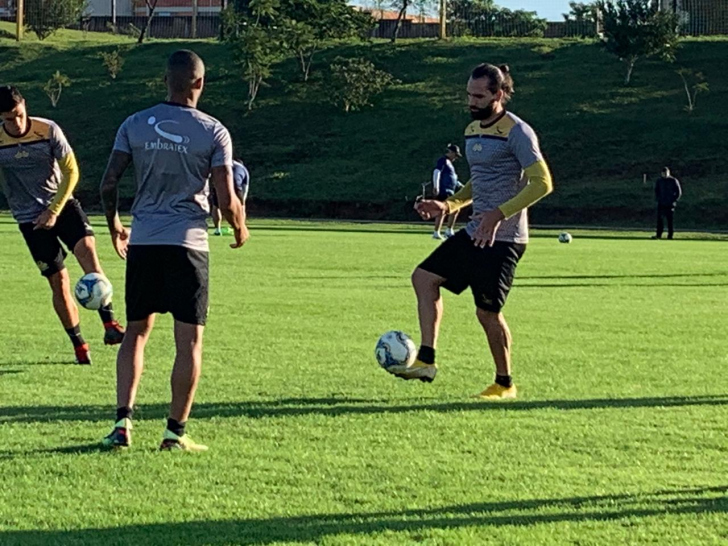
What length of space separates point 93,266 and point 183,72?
441cm

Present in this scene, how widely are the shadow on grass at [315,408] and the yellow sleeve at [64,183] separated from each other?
7.75 feet

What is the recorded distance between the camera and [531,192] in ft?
29.2

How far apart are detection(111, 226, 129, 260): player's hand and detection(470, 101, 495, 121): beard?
2412mm

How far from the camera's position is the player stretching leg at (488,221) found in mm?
9048

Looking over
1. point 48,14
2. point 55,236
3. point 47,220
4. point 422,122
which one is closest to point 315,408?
point 47,220

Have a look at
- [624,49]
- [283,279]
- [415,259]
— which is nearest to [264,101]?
[624,49]

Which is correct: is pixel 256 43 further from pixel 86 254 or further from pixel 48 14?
pixel 86 254

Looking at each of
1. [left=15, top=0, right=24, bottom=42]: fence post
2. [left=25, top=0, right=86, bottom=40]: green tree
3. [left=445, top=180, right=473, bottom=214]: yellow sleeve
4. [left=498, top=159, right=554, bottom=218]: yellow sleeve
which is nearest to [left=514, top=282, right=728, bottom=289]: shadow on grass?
[left=445, top=180, right=473, bottom=214]: yellow sleeve

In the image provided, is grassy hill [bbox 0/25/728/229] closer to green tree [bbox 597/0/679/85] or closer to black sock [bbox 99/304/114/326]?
green tree [bbox 597/0/679/85]

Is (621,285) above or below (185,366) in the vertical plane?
below

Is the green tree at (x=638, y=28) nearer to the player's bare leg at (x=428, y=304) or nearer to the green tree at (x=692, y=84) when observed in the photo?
the green tree at (x=692, y=84)

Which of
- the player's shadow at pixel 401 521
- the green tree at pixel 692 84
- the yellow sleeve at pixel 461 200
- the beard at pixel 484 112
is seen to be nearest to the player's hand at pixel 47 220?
the yellow sleeve at pixel 461 200

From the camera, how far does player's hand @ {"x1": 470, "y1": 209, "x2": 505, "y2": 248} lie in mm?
8859

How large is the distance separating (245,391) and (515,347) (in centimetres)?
360
